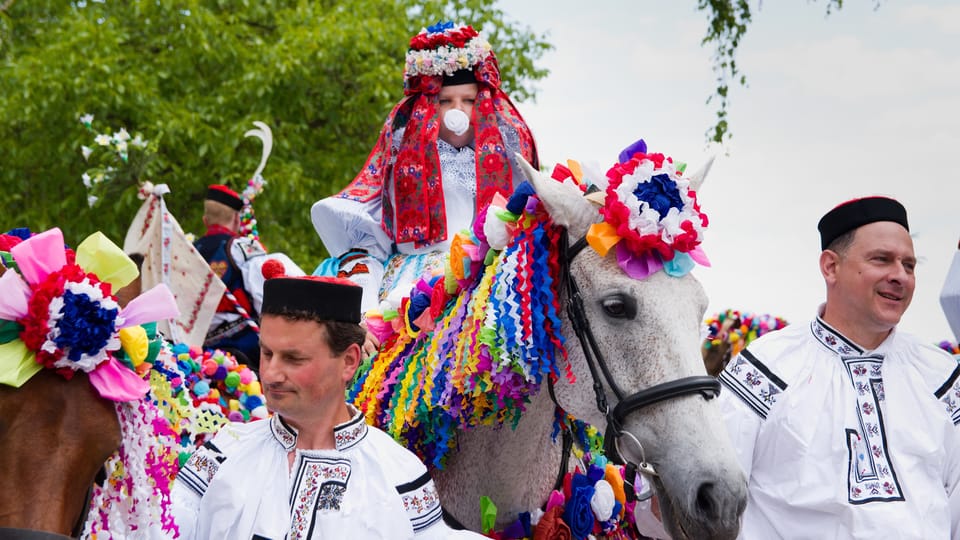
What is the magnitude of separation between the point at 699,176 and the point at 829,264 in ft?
4.17

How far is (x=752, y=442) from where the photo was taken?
427cm

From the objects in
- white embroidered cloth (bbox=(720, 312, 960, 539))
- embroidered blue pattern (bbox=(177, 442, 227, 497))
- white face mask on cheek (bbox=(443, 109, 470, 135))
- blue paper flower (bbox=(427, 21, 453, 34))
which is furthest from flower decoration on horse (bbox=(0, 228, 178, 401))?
white embroidered cloth (bbox=(720, 312, 960, 539))

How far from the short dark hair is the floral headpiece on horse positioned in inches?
56.7

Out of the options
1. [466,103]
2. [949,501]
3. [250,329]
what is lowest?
[250,329]

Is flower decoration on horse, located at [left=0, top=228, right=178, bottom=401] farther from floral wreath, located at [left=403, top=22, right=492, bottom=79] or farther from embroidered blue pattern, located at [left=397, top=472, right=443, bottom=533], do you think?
floral wreath, located at [left=403, top=22, right=492, bottom=79]

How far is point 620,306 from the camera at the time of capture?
3.25 m

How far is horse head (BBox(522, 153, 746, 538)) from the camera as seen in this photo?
9.80 feet

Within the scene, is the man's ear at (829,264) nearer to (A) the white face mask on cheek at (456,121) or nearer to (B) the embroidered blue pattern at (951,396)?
(B) the embroidered blue pattern at (951,396)

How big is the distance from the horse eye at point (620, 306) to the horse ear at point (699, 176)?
54 cm

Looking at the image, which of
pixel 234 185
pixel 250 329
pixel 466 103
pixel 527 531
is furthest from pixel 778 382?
pixel 234 185

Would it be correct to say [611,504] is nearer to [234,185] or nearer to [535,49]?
[234,185]

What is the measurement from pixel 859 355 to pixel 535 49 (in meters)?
13.6

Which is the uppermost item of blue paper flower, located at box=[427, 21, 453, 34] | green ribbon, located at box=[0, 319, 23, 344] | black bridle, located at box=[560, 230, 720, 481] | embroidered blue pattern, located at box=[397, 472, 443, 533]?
blue paper flower, located at box=[427, 21, 453, 34]

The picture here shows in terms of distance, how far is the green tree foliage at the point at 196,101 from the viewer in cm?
1432
